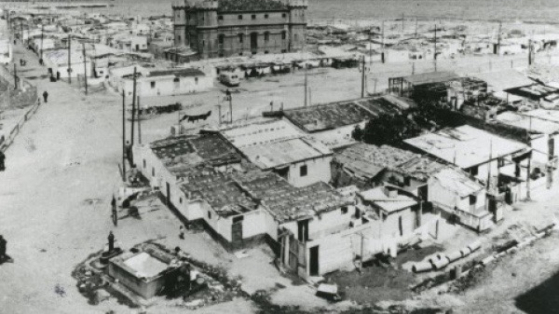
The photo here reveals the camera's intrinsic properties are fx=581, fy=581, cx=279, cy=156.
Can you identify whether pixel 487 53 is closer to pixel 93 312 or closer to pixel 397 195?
pixel 397 195

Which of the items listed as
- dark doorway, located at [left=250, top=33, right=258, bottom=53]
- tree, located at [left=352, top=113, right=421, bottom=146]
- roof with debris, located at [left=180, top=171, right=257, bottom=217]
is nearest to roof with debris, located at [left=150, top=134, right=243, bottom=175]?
roof with debris, located at [left=180, top=171, right=257, bottom=217]

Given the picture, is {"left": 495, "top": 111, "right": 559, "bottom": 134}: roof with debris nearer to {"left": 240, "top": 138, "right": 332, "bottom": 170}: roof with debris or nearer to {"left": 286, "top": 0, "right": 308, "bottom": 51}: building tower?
{"left": 240, "top": 138, "right": 332, "bottom": 170}: roof with debris

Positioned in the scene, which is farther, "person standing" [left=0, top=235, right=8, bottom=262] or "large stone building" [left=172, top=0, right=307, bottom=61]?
"large stone building" [left=172, top=0, right=307, bottom=61]

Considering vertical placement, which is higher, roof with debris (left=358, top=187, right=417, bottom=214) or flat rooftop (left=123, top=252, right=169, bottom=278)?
roof with debris (left=358, top=187, right=417, bottom=214)

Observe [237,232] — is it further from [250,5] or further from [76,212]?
[250,5]

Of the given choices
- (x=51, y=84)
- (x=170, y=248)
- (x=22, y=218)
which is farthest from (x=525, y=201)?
(x=51, y=84)

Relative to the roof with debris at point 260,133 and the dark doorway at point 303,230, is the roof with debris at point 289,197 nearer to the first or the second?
the dark doorway at point 303,230
